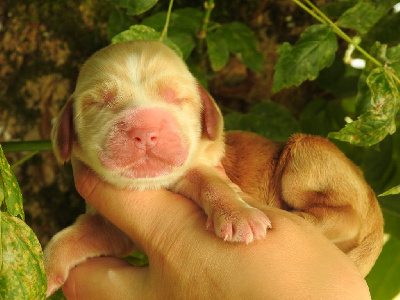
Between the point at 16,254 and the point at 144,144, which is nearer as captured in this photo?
the point at 16,254

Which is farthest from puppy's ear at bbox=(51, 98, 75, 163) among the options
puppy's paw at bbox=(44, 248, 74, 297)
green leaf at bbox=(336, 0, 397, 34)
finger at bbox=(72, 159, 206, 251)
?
green leaf at bbox=(336, 0, 397, 34)

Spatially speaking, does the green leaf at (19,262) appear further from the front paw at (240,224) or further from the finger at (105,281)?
the front paw at (240,224)

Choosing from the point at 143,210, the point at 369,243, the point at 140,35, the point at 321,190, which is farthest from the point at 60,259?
the point at 369,243

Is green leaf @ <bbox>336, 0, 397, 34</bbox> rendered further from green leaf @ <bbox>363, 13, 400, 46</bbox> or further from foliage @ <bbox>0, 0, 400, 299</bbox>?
green leaf @ <bbox>363, 13, 400, 46</bbox>

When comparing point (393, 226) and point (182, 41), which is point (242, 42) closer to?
point (182, 41)

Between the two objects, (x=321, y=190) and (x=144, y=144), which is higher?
(x=144, y=144)

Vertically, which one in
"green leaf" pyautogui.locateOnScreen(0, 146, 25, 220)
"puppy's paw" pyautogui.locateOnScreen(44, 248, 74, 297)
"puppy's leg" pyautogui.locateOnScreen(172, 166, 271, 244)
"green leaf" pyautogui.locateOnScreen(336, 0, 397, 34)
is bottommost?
"puppy's paw" pyautogui.locateOnScreen(44, 248, 74, 297)

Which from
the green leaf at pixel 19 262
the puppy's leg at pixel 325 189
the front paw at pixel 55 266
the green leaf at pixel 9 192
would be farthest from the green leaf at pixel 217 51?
the green leaf at pixel 19 262
